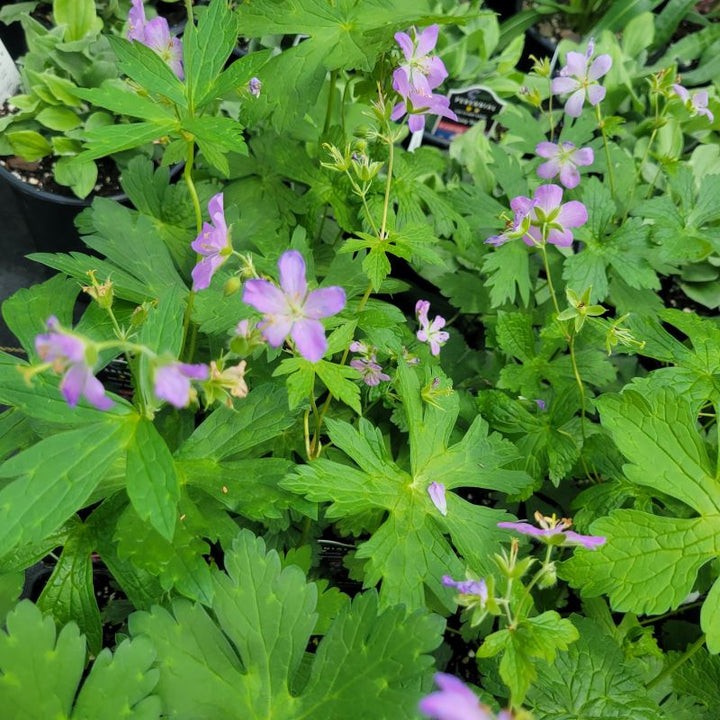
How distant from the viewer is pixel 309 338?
0.78 metres

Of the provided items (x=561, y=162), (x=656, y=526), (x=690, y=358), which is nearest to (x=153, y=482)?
(x=656, y=526)

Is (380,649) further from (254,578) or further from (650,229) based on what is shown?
(650,229)

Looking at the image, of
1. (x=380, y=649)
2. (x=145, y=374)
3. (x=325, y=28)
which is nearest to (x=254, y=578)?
(x=380, y=649)

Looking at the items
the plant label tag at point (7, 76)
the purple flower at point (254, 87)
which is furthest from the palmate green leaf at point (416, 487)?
the plant label tag at point (7, 76)

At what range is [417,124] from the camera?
3.76 feet

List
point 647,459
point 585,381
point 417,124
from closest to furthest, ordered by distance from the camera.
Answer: point 647,459 → point 417,124 → point 585,381

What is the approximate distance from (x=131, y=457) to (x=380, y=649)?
0.37m

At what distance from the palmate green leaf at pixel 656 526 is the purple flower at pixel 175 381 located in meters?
0.61

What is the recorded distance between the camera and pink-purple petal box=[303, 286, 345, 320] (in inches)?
30.2

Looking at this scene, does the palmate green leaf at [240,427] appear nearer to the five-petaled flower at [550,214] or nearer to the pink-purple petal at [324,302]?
the pink-purple petal at [324,302]

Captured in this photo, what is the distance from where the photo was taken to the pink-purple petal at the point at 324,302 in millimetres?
766

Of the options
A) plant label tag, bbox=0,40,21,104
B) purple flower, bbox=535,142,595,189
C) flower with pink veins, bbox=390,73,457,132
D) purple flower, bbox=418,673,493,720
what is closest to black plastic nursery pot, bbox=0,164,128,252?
plant label tag, bbox=0,40,21,104

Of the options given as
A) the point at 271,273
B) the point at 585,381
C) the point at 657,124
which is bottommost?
the point at 585,381

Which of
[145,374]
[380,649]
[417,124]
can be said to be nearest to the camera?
[145,374]
